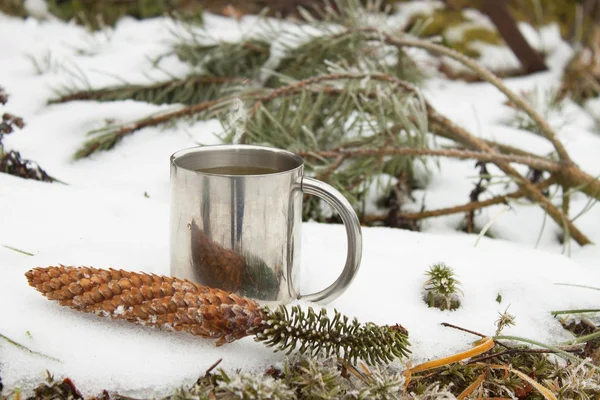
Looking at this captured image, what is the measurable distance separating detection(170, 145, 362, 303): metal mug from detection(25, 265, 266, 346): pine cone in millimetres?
69

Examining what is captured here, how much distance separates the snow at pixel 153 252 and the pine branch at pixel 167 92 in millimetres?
45

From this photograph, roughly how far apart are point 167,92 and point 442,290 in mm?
1321

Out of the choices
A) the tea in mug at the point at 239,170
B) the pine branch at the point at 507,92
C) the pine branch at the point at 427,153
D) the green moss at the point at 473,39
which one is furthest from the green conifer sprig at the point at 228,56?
the green moss at the point at 473,39

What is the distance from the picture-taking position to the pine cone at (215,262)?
3.09ft

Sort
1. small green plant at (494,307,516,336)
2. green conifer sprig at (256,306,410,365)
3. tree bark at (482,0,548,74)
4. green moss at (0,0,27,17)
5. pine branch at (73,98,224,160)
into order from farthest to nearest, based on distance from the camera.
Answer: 1. green moss at (0,0,27,17)
2. tree bark at (482,0,548,74)
3. pine branch at (73,98,224,160)
4. small green plant at (494,307,516,336)
5. green conifer sprig at (256,306,410,365)

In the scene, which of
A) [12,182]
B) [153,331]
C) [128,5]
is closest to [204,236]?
[153,331]

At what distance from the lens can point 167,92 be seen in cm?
205

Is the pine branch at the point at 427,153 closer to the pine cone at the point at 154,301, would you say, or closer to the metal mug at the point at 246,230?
the metal mug at the point at 246,230

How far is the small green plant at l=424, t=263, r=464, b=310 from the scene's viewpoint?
1054 millimetres

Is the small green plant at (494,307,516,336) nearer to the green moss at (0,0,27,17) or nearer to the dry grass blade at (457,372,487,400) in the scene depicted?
the dry grass blade at (457,372,487,400)

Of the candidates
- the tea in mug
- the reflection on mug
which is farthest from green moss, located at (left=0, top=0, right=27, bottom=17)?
the reflection on mug

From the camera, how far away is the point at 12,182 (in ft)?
4.59

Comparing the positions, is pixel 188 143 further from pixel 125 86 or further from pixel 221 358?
pixel 221 358

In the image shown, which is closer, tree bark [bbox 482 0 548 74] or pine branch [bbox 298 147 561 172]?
pine branch [bbox 298 147 561 172]
